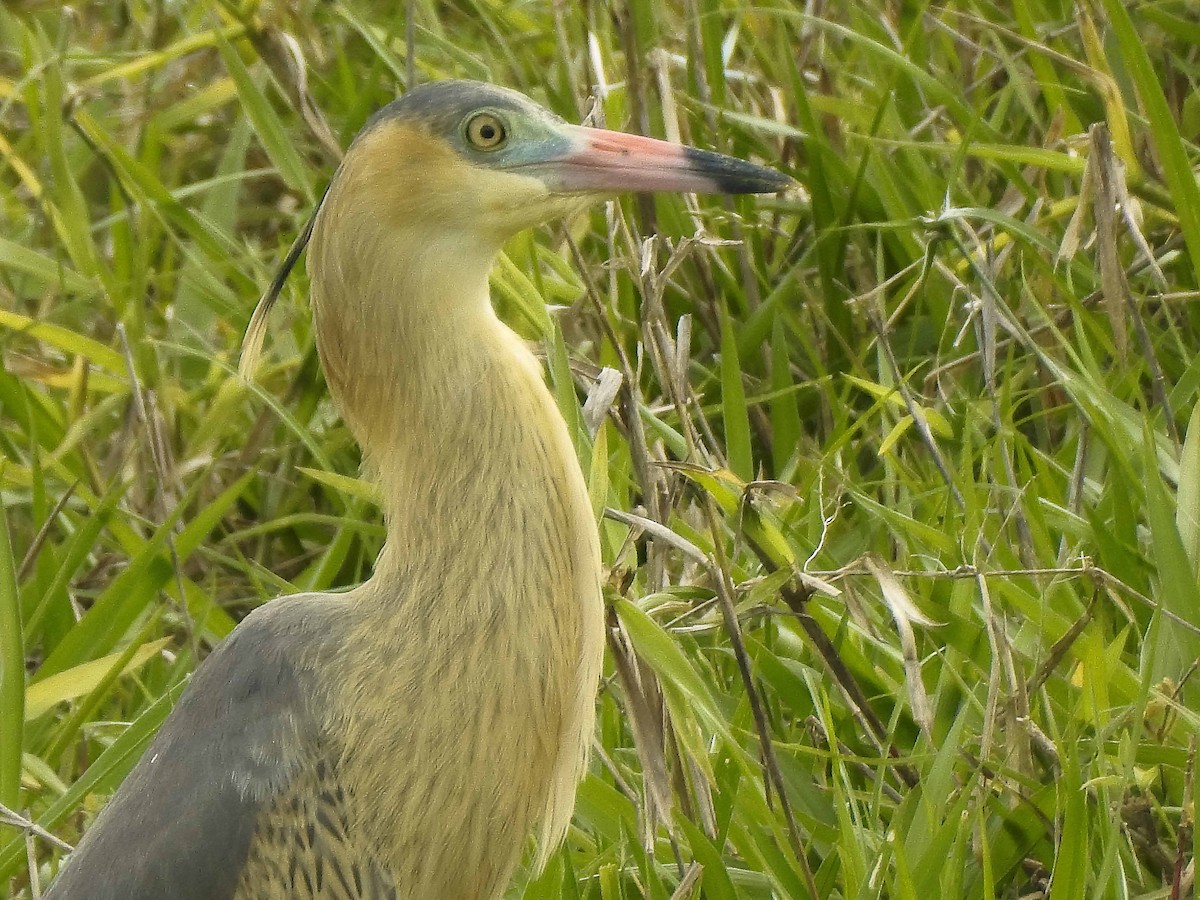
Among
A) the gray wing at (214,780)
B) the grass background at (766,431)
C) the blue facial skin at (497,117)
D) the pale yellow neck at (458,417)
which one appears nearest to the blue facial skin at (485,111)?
the blue facial skin at (497,117)

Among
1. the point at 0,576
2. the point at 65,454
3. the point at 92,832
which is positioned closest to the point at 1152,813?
the point at 92,832

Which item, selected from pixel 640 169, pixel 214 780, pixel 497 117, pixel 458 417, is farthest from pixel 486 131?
pixel 214 780

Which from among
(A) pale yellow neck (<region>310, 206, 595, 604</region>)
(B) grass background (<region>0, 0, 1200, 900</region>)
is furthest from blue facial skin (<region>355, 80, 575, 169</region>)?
(B) grass background (<region>0, 0, 1200, 900</region>)

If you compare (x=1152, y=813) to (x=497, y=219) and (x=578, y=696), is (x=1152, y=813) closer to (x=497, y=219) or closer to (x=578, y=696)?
(x=578, y=696)

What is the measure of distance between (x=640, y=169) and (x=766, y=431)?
4.12ft

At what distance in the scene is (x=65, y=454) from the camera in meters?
3.74

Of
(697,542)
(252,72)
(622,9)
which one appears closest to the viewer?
(697,542)

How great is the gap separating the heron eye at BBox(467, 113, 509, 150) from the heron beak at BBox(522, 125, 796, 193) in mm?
51

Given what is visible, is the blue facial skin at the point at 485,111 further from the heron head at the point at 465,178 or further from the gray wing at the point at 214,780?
the gray wing at the point at 214,780

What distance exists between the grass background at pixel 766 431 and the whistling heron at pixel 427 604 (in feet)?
0.49

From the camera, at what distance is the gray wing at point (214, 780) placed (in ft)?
7.84

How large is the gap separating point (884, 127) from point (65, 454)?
5.65 ft

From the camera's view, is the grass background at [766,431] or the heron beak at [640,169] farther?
the grass background at [766,431]

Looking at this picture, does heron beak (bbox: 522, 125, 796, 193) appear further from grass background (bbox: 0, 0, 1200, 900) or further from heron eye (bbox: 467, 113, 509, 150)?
grass background (bbox: 0, 0, 1200, 900)
